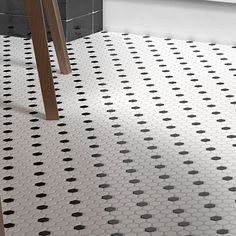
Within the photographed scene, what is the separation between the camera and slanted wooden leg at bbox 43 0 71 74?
Result: 10.4ft

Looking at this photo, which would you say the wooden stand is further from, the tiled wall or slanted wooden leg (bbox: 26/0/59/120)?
the tiled wall

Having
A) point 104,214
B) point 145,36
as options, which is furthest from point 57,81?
point 104,214

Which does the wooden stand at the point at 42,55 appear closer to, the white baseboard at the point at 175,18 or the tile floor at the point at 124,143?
the tile floor at the point at 124,143

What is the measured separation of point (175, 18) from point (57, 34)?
0.76 metres

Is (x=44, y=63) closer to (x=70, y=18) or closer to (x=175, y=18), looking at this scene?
(x=70, y=18)

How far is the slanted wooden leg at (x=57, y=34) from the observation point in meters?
3.18

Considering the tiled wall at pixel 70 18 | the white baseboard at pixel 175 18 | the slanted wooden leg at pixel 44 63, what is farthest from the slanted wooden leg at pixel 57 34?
the white baseboard at pixel 175 18

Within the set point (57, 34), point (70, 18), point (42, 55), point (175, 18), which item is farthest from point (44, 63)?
point (175, 18)

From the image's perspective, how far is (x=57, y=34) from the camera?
325 cm

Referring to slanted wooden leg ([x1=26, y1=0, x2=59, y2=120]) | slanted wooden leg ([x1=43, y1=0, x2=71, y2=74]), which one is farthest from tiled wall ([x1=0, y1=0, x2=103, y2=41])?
slanted wooden leg ([x1=26, y1=0, x2=59, y2=120])

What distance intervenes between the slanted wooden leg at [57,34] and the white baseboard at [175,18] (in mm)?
661

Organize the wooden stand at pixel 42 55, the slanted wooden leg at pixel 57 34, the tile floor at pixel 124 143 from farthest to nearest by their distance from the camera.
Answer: the slanted wooden leg at pixel 57 34 < the wooden stand at pixel 42 55 < the tile floor at pixel 124 143

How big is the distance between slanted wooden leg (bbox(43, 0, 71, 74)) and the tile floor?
0.05 metres

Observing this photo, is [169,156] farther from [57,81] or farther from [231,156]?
[57,81]
